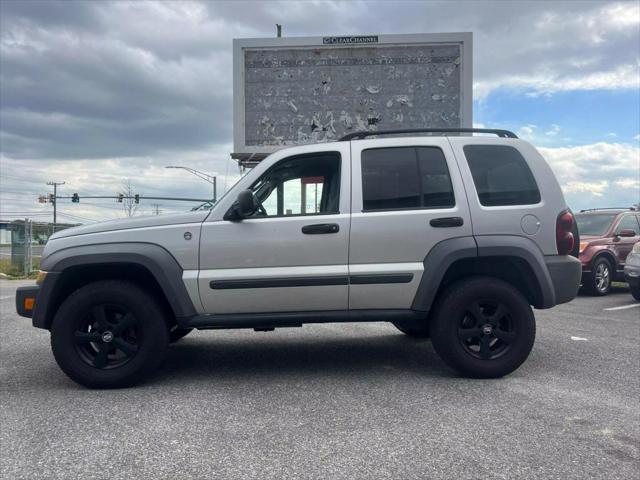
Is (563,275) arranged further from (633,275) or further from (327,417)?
(633,275)

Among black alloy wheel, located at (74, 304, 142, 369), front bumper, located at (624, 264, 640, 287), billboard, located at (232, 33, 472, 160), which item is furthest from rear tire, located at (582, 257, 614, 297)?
black alloy wheel, located at (74, 304, 142, 369)

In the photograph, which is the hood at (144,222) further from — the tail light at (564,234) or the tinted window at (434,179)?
the tail light at (564,234)

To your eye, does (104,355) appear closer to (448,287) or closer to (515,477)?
(448,287)

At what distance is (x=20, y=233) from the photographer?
1819 cm

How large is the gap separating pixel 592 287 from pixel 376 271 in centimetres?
762

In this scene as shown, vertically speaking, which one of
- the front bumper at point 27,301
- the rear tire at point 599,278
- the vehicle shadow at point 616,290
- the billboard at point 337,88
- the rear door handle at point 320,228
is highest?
the billboard at point 337,88

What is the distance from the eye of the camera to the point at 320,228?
4.27 metres

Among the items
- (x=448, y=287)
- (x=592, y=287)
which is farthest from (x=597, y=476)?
(x=592, y=287)

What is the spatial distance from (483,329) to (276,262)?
5.75 feet

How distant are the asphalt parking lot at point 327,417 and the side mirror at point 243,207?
4.42ft

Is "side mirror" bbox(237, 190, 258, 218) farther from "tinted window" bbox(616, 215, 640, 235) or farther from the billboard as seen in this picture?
"tinted window" bbox(616, 215, 640, 235)

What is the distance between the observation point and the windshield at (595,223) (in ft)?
35.6

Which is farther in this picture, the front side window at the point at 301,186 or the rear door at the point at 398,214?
the front side window at the point at 301,186

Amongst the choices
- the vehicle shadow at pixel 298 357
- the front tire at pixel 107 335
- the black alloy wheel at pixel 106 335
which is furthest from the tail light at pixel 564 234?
the black alloy wheel at pixel 106 335
